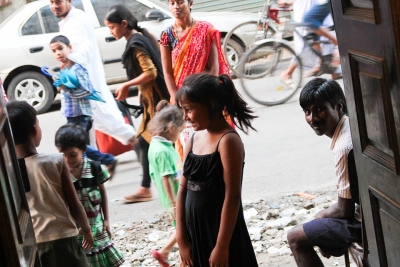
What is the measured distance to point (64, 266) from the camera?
10.9ft

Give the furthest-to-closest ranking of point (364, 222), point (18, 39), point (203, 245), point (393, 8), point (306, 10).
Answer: point (18, 39)
point (306, 10)
point (203, 245)
point (364, 222)
point (393, 8)

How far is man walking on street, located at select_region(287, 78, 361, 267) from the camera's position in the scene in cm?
325

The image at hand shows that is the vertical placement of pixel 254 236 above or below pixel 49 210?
below

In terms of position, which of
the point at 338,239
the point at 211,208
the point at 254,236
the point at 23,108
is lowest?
the point at 254,236

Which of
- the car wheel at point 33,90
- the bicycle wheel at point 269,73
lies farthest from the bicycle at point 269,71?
the car wheel at point 33,90

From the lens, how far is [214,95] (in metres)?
3.19

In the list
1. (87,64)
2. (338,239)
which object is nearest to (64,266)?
(338,239)

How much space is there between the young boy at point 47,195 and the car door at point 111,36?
6414 mm

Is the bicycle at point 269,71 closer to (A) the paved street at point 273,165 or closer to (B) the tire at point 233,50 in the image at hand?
(A) the paved street at point 273,165

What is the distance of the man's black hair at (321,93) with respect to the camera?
3.32 m

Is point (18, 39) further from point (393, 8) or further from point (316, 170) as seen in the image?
point (393, 8)

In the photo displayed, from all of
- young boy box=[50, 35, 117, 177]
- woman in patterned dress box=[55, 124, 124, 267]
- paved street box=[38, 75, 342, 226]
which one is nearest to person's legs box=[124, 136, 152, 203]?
paved street box=[38, 75, 342, 226]

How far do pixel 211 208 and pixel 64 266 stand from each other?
769 millimetres

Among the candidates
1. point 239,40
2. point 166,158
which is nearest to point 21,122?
point 166,158
